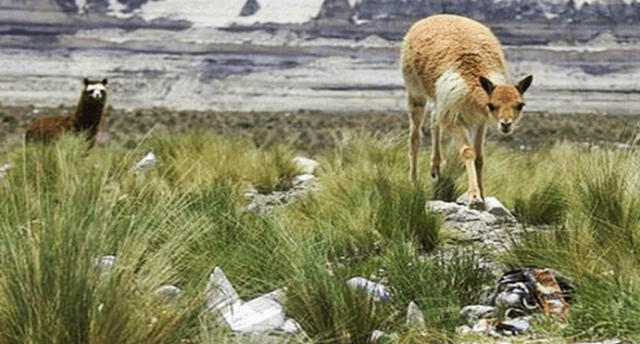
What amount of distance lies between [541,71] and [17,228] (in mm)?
44228

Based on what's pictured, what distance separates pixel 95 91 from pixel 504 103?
208 inches

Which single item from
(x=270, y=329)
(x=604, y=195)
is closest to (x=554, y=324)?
(x=270, y=329)

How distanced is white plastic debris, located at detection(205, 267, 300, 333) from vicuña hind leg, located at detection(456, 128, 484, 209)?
3253 millimetres

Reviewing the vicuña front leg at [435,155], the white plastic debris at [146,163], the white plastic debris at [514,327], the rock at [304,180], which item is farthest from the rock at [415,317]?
the rock at [304,180]

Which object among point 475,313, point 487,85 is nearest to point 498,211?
point 487,85

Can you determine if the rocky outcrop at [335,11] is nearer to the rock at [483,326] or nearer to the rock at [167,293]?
the rock at [483,326]

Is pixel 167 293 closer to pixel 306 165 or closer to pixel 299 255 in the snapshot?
pixel 299 255

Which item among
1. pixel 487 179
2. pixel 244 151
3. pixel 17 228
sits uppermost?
pixel 17 228

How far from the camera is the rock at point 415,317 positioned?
13.6 ft

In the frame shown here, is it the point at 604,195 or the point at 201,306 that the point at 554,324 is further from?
the point at 604,195

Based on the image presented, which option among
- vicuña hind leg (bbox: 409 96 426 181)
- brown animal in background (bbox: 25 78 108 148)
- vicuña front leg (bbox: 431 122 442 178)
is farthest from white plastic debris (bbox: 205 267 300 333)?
brown animal in background (bbox: 25 78 108 148)

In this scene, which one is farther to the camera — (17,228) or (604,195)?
(604,195)

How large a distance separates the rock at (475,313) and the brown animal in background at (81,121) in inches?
275

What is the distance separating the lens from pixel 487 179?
357 inches
